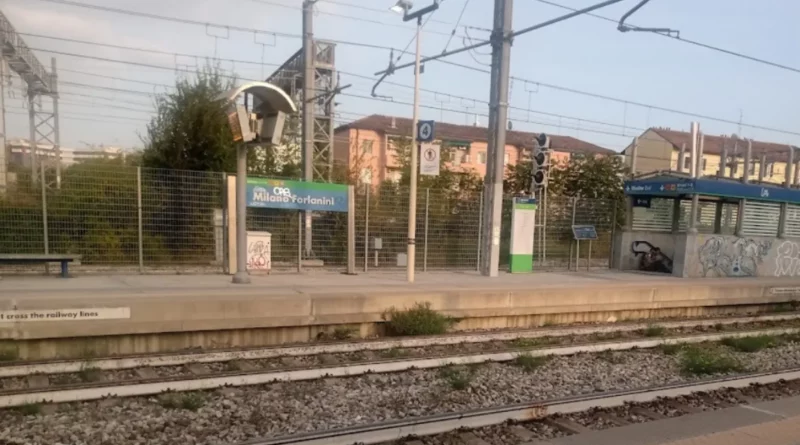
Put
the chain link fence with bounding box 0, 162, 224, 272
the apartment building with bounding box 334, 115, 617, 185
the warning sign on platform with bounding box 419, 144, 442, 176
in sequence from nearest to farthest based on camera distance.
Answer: the chain link fence with bounding box 0, 162, 224, 272
the warning sign on platform with bounding box 419, 144, 442, 176
the apartment building with bounding box 334, 115, 617, 185

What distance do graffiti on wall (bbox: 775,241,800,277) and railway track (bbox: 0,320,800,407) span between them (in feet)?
43.2

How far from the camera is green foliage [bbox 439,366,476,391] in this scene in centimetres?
745

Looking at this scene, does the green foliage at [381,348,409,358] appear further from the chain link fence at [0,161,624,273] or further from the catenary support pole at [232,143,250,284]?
the chain link fence at [0,161,624,273]

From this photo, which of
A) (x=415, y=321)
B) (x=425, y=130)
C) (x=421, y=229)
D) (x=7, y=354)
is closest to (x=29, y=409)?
(x=7, y=354)

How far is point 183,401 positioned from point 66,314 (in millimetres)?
3232

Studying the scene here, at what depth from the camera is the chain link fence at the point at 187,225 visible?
13789 millimetres

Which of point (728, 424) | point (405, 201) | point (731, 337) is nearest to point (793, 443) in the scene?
point (728, 424)

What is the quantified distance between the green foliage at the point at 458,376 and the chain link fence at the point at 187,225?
8.31 metres

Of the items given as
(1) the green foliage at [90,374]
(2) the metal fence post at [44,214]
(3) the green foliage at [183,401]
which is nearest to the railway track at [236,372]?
(1) the green foliage at [90,374]

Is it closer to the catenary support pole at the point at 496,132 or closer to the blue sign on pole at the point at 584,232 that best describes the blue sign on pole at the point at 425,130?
the catenary support pole at the point at 496,132

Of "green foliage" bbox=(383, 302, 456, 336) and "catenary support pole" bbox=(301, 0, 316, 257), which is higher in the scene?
"catenary support pole" bbox=(301, 0, 316, 257)

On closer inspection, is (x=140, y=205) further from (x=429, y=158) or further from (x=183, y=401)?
(x=183, y=401)

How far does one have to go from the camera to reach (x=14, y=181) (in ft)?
44.8

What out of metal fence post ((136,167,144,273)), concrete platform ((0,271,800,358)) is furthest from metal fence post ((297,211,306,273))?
metal fence post ((136,167,144,273))
